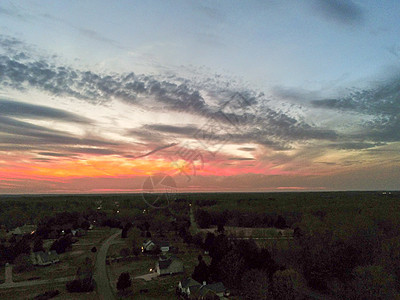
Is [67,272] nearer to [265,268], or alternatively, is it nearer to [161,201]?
[265,268]

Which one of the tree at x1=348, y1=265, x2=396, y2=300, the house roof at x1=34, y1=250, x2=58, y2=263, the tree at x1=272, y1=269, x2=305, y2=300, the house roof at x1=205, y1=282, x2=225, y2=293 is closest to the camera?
the tree at x1=348, y1=265, x2=396, y2=300

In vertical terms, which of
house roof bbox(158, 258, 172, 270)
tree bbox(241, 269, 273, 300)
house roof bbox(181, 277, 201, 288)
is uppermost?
tree bbox(241, 269, 273, 300)

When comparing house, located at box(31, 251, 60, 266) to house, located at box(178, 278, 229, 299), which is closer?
house, located at box(178, 278, 229, 299)

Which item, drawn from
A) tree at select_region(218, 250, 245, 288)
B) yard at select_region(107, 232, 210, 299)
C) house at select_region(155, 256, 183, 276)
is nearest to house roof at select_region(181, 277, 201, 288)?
yard at select_region(107, 232, 210, 299)

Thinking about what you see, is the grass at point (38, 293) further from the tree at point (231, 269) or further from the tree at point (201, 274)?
the tree at point (231, 269)

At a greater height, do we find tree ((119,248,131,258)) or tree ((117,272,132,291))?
tree ((117,272,132,291))

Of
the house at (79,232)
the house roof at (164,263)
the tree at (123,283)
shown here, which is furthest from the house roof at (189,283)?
the house at (79,232)

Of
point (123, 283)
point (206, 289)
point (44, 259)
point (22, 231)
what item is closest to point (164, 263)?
point (123, 283)

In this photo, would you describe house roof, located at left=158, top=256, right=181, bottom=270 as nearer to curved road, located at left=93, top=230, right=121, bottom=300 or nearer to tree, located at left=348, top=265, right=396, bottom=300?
curved road, located at left=93, top=230, right=121, bottom=300

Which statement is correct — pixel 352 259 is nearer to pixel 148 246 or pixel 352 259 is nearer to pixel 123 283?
pixel 123 283
